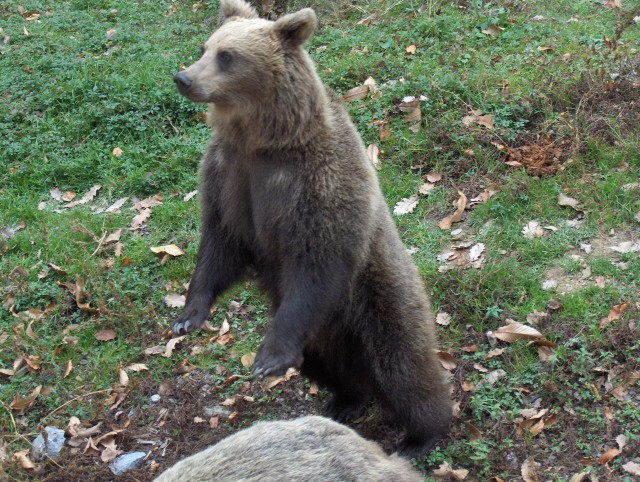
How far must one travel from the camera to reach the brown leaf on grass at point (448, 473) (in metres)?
5.25

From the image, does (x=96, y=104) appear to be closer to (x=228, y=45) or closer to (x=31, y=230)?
(x=31, y=230)

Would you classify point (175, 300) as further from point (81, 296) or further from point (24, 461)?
point (24, 461)

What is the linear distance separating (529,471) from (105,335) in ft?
11.5

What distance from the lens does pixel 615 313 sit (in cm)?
595

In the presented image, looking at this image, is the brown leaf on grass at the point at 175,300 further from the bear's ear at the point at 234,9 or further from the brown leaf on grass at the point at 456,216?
the bear's ear at the point at 234,9

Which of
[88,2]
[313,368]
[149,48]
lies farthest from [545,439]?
[88,2]

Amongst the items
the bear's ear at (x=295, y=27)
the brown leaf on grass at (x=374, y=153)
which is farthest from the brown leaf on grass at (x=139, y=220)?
the bear's ear at (x=295, y=27)

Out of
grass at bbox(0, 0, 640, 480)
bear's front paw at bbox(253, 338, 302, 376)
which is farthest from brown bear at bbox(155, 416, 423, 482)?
grass at bbox(0, 0, 640, 480)

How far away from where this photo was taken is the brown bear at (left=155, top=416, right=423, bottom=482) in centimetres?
370

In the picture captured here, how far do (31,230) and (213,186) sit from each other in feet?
11.0

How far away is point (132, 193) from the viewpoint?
828 cm

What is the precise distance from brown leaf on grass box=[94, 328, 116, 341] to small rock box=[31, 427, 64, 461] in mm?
1037

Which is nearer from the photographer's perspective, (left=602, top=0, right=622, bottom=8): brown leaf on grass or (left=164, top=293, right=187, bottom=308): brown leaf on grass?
(left=164, top=293, right=187, bottom=308): brown leaf on grass

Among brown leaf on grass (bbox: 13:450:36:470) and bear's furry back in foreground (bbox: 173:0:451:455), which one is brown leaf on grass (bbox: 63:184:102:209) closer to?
brown leaf on grass (bbox: 13:450:36:470)
